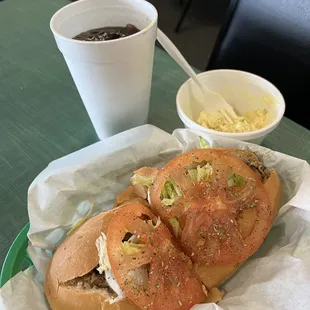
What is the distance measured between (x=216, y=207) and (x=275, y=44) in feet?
1.93

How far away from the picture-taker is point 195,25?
2.46 meters

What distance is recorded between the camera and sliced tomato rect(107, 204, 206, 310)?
0.57 meters

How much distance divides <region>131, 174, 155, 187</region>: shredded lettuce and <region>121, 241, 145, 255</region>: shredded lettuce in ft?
0.43

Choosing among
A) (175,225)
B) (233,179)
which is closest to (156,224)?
(175,225)

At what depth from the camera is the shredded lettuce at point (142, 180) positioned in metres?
0.70

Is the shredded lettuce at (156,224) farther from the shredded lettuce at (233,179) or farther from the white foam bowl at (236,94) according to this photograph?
the white foam bowl at (236,94)

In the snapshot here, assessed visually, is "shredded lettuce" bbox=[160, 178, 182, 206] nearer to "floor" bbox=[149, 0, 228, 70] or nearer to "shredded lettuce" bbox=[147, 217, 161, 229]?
"shredded lettuce" bbox=[147, 217, 161, 229]

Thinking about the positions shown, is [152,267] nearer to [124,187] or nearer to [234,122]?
[124,187]

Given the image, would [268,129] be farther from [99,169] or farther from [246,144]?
[99,169]

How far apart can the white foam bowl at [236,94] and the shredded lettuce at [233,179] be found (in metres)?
0.19

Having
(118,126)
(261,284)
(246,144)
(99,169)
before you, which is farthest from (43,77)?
(261,284)

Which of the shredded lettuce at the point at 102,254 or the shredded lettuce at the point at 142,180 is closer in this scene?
the shredded lettuce at the point at 102,254

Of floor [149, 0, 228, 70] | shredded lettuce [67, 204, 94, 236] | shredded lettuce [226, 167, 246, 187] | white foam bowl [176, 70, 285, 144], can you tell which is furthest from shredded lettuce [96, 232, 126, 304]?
floor [149, 0, 228, 70]

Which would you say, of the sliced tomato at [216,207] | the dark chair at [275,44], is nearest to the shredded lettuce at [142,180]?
the sliced tomato at [216,207]
